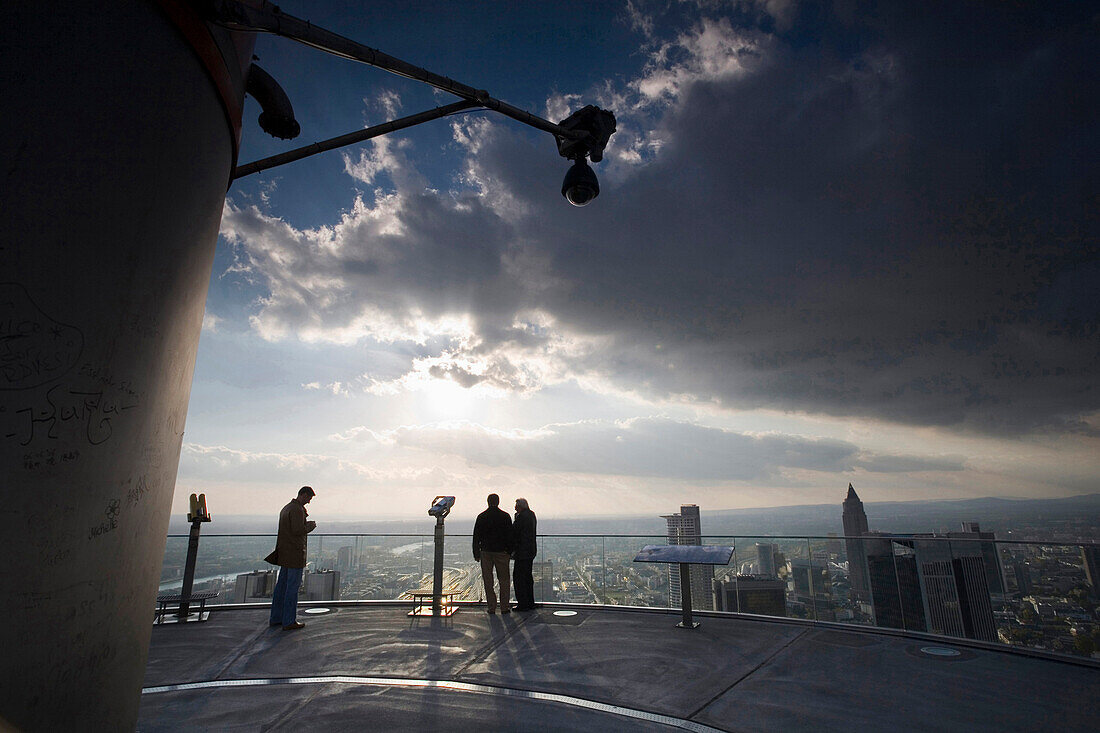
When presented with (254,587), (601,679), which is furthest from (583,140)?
(254,587)

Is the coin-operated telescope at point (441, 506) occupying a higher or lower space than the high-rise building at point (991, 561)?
higher

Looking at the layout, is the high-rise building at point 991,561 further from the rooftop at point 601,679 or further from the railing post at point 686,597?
the railing post at point 686,597

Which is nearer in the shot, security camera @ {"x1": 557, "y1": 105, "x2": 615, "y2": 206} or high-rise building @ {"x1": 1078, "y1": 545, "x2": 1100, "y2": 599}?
security camera @ {"x1": 557, "y1": 105, "x2": 615, "y2": 206}

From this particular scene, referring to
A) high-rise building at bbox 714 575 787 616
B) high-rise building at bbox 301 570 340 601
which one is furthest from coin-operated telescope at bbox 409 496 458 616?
high-rise building at bbox 714 575 787 616

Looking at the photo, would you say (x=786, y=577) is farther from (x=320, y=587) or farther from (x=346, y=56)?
(x=346, y=56)

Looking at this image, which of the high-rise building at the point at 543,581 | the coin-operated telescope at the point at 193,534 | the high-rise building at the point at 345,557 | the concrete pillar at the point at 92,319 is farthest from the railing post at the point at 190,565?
the concrete pillar at the point at 92,319

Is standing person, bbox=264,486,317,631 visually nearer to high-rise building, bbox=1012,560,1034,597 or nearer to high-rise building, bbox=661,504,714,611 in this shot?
high-rise building, bbox=661,504,714,611

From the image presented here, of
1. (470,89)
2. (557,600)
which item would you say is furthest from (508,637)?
(470,89)
